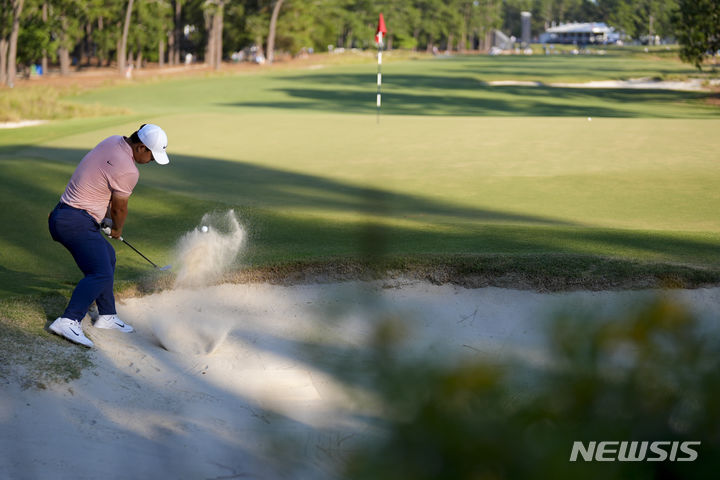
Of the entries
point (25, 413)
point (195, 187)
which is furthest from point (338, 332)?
point (195, 187)

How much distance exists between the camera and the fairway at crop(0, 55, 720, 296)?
809 centimetres

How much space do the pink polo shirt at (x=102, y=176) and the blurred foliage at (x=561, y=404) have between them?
491cm

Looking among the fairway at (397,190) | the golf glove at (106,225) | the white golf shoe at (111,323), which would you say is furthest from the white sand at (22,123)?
the white golf shoe at (111,323)

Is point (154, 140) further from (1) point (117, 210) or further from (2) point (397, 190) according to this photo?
(2) point (397, 190)

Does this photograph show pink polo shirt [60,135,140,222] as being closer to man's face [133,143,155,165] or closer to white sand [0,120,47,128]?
man's face [133,143,155,165]

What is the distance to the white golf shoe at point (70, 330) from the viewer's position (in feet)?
19.0

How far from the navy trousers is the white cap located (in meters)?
0.69

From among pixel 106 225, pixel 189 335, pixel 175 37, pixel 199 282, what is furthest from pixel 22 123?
pixel 175 37

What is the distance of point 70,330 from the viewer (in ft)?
19.2

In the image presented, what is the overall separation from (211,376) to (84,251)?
147 centimetres

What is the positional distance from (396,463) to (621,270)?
235 inches

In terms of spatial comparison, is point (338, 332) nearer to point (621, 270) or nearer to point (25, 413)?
point (25, 413)

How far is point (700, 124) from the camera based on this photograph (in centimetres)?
2125

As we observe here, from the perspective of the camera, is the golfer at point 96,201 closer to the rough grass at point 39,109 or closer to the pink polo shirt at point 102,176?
the pink polo shirt at point 102,176
